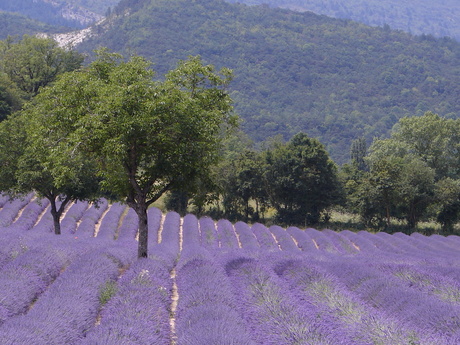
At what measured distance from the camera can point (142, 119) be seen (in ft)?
46.1

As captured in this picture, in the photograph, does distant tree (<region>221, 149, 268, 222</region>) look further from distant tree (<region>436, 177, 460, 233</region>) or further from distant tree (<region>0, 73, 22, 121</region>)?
distant tree (<region>0, 73, 22, 121</region>)

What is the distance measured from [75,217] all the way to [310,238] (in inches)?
617

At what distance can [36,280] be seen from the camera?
37.9ft

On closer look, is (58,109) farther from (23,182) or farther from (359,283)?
(23,182)

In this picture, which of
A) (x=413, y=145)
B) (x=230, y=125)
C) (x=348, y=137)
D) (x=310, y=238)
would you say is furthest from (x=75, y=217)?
(x=348, y=137)

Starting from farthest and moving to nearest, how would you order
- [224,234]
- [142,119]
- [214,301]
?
[224,234]
[142,119]
[214,301]

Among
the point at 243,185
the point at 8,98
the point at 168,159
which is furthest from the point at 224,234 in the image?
the point at 8,98

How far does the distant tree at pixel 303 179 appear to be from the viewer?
53.4 metres

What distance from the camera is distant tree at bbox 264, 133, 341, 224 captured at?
53.4 meters

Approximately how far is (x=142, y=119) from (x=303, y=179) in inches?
1608

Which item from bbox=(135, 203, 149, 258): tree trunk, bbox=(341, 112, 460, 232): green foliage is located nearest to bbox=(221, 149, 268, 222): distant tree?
bbox=(341, 112, 460, 232): green foliage

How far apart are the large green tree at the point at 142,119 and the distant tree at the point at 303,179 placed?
37198 millimetres

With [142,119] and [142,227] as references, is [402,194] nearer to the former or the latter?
[142,227]

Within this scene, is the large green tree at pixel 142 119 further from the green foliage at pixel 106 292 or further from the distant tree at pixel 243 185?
the distant tree at pixel 243 185
